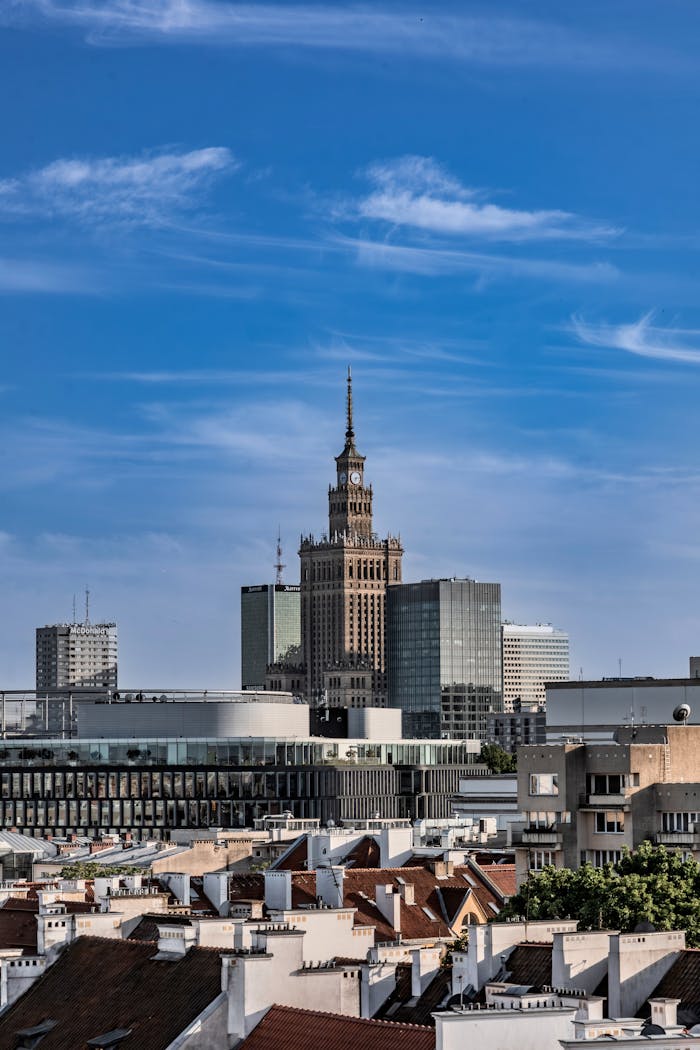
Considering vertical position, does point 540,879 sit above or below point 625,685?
below

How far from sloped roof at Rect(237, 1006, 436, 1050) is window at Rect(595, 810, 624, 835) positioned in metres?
60.8

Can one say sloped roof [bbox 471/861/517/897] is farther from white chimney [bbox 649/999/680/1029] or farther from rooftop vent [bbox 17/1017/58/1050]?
white chimney [bbox 649/999/680/1029]

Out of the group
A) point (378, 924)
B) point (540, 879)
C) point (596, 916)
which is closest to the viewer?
point (596, 916)

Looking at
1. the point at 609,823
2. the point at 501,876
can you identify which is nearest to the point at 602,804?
the point at 609,823

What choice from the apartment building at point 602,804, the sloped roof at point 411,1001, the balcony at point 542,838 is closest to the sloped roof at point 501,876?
the apartment building at point 602,804

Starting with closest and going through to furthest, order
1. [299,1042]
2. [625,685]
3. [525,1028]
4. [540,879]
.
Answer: [525,1028] → [299,1042] → [540,879] → [625,685]

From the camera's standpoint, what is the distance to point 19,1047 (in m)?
64.8

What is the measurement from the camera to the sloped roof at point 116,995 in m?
60.8

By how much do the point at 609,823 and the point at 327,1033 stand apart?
6453 centimetres

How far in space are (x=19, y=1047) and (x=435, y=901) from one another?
164ft

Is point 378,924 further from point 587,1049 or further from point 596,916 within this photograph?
point 587,1049

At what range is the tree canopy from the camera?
8494 cm

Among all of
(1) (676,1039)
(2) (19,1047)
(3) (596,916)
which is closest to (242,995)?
(2) (19,1047)

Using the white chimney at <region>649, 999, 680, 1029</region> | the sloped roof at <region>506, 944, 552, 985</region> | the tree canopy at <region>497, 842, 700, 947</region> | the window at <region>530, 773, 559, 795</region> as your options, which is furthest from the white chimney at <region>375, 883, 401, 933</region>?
the white chimney at <region>649, 999, 680, 1029</region>
